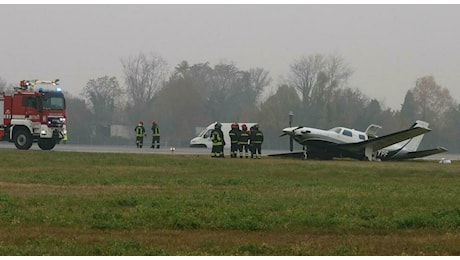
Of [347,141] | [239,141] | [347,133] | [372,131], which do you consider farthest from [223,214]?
[372,131]

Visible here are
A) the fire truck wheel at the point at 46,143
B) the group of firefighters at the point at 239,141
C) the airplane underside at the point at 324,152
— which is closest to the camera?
the group of firefighters at the point at 239,141

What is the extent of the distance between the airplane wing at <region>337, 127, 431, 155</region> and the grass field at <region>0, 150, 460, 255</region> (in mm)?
11813

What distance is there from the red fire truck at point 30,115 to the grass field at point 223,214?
50.0 ft

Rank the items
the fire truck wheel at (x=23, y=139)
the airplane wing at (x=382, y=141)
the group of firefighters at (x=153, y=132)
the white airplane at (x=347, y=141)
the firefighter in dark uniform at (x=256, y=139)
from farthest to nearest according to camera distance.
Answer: the group of firefighters at (x=153, y=132)
the fire truck wheel at (x=23, y=139)
the white airplane at (x=347, y=141)
the airplane wing at (x=382, y=141)
the firefighter in dark uniform at (x=256, y=139)

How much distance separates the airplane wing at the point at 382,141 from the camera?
38.9 m

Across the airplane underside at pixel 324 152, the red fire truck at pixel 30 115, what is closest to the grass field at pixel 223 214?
the airplane underside at pixel 324 152

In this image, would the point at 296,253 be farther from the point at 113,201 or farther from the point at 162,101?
the point at 162,101

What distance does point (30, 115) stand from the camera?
41.8 meters

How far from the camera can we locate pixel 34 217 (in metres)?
14.9

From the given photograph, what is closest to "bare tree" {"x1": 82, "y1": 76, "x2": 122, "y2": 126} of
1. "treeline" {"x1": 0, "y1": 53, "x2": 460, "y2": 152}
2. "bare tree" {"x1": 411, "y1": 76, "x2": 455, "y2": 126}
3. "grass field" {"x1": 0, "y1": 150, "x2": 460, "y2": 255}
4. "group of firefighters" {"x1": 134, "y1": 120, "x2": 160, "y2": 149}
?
"treeline" {"x1": 0, "y1": 53, "x2": 460, "y2": 152}

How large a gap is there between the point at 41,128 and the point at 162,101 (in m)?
58.1

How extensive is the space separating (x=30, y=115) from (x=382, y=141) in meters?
17.0

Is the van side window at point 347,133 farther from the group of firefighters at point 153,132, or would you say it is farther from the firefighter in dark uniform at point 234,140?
the group of firefighters at point 153,132

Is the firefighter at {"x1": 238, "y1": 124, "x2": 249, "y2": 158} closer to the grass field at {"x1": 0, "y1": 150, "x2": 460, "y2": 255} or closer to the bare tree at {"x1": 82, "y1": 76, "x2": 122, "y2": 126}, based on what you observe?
the grass field at {"x1": 0, "y1": 150, "x2": 460, "y2": 255}
